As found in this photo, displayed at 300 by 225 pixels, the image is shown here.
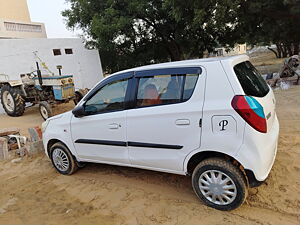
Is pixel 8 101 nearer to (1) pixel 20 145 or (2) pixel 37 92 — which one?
(2) pixel 37 92

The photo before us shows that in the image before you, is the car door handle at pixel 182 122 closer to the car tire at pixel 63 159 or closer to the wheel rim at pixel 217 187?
the wheel rim at pixel 217 187

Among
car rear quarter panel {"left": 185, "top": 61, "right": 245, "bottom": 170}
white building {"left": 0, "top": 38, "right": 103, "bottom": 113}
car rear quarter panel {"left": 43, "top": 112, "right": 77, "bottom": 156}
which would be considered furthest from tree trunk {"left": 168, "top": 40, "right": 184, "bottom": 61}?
car rear quarter panel {"left": 185, "top": 61, "right": 245, "bottom": 170}

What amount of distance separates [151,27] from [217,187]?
1423 cm

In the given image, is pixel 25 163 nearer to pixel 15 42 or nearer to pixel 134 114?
pixel 134 114

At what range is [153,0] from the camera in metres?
13.3

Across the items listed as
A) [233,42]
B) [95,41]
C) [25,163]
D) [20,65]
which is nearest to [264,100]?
[25,163]

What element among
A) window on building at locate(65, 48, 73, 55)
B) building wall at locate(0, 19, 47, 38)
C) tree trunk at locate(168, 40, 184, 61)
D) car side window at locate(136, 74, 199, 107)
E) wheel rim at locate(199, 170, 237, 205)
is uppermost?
building wall at locate(0, 19, 47, 38)

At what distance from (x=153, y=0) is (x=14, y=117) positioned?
9563mm

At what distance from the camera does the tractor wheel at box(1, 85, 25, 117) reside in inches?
331

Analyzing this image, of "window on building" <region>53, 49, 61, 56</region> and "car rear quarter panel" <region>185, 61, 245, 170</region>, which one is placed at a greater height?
"window on building" <region>53, 49, 61, 56</region>

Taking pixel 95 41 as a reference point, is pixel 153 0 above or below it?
above

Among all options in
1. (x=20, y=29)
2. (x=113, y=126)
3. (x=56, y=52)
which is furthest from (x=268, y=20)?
(x=20, y=29)

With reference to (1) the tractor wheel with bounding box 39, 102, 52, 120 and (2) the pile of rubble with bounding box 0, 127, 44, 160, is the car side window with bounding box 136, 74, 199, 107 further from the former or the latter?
(1) the tractor wheel with bounding box 39, 102, 52, 120

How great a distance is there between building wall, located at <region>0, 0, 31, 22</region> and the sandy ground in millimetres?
12518
